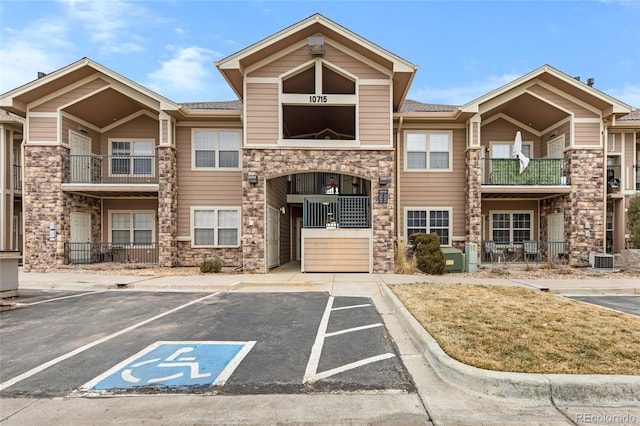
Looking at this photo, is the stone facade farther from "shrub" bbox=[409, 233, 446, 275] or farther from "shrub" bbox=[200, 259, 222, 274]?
"shrub" bbox=[200, 259, 222, 274]

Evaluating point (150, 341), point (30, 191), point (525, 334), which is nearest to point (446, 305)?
point (525, 334)

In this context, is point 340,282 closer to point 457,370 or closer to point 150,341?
point 150,341

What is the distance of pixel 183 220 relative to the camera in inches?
578

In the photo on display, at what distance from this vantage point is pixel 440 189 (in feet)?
→ 49.0

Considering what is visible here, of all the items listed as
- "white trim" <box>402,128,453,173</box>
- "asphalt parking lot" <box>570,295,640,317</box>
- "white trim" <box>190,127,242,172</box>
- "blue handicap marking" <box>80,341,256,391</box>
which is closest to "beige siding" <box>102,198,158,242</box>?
"white trim" <box>190,127,242,172</box>

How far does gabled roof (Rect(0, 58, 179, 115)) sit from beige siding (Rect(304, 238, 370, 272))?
7.54 m

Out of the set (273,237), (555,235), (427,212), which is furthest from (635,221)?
(273,237)

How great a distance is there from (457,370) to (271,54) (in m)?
12.0

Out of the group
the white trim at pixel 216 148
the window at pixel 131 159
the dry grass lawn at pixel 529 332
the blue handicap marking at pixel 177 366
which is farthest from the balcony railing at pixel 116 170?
the dry grass lawn at pixel 529 332

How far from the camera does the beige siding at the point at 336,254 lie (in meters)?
12.7

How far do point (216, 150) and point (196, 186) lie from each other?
1723 mm

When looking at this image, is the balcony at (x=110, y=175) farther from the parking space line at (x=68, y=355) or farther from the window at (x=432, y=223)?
the window at (x=432, y=223)
